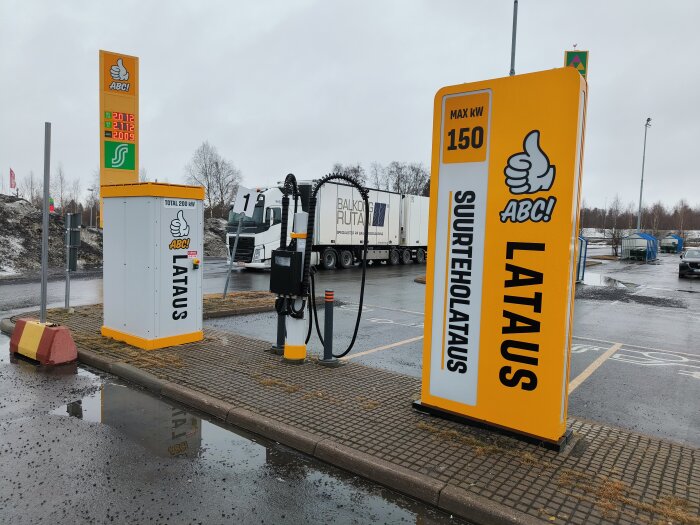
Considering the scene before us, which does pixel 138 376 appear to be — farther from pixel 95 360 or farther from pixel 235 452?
pixel 235 452

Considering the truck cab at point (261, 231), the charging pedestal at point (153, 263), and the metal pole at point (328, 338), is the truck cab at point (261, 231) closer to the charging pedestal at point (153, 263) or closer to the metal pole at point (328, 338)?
the charging pedestal at point (153, 263)

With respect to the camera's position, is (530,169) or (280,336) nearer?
(530,169)

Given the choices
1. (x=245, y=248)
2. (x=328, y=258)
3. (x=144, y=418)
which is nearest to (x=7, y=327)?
(x=144, y=418)

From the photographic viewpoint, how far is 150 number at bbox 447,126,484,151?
15.3 feet

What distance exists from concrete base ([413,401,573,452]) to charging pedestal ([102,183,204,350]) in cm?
426

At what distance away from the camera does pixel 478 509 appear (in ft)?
11.4

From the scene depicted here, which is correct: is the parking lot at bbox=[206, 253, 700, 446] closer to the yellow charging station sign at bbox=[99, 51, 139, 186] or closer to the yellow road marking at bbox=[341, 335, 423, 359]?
the yellow road marking at bbox=[341, 335, 423, 359]

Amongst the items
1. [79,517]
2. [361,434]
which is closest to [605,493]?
[361,434]

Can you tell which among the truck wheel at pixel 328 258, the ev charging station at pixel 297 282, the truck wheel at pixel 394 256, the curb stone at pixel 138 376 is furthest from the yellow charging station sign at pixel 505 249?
the truck wheel at pixel 394 256

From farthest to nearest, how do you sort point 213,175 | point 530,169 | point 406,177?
point 406,177, point 213,175, point 530,169

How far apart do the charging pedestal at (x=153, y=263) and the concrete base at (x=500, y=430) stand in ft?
14.0

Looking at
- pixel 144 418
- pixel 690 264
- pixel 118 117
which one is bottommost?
pixel 144 418

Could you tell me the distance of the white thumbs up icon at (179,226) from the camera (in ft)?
25.0

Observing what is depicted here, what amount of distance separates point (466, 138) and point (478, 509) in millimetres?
3199
